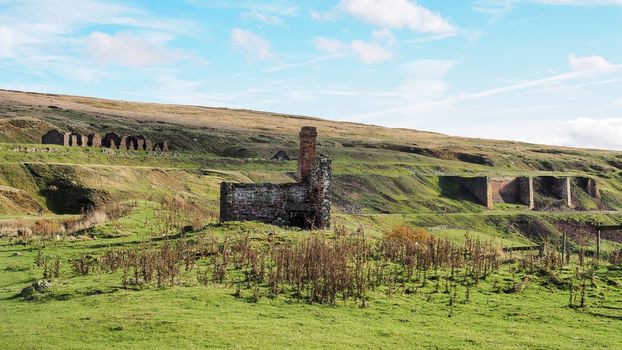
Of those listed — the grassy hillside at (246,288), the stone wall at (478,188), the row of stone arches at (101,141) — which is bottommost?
the grassy hillside at (246,288)

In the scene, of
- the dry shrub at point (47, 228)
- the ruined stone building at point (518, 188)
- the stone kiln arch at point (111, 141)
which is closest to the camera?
the dry shrub at point (47, 228)

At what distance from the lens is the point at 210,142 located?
97.3m

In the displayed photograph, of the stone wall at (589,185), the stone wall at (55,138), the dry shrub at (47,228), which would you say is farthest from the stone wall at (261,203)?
the stone wall at (589,185)

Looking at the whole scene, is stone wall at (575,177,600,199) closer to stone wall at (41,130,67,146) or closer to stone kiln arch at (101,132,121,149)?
stone kiln arch at (101,132,121,149)

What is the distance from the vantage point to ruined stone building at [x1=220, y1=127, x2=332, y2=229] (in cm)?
2906

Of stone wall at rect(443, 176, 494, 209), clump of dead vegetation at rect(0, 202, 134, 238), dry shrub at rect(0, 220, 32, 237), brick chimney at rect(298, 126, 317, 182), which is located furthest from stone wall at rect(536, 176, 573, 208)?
dry shrub at rect(0, 220, 32, 237)

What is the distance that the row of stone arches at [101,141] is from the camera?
69188 mm

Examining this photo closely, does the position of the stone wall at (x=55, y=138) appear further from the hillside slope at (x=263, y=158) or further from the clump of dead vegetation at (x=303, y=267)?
the clump of dead vegetation at (x=303, y=267)

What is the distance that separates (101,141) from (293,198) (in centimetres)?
4955

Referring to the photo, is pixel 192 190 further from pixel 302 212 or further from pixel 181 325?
pixel 181 325

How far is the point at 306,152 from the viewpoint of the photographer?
29531 mm

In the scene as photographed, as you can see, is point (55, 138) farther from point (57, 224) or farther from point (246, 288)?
point (246, 288)

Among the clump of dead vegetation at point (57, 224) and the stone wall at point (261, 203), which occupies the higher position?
the stone wall at point (261, 203)

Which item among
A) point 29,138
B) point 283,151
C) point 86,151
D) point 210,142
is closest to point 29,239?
point 86,151
